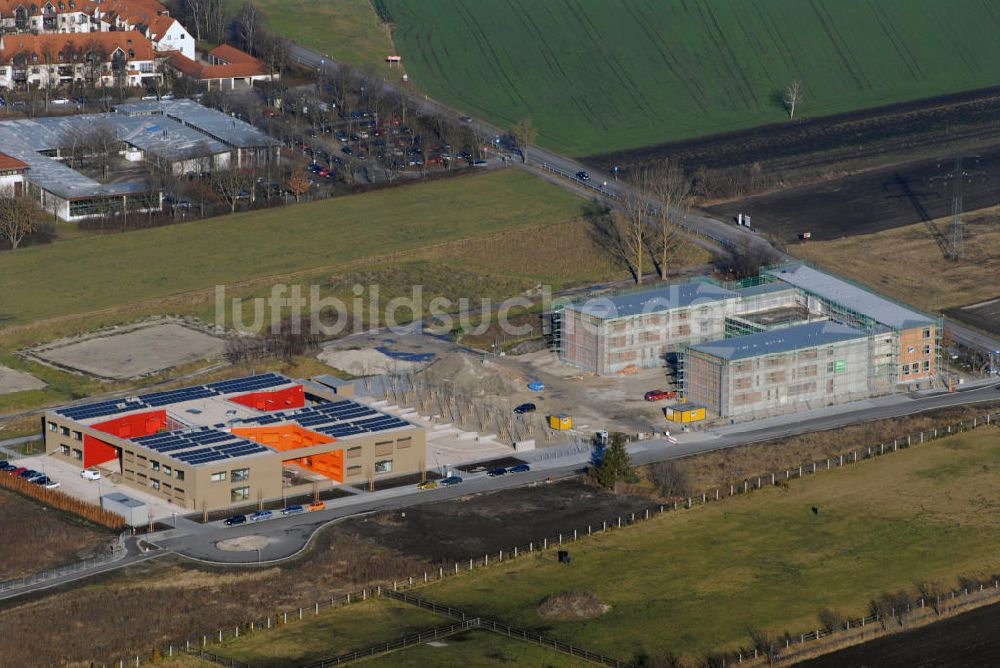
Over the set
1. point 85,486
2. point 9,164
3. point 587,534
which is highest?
point 9,164

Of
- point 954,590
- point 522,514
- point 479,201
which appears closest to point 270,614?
point 522,514

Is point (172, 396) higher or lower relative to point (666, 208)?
lower

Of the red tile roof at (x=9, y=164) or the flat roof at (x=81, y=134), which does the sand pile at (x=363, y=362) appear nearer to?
the flat roof at (x=81, y=134)

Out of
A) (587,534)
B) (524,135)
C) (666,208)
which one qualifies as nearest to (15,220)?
(524,135)

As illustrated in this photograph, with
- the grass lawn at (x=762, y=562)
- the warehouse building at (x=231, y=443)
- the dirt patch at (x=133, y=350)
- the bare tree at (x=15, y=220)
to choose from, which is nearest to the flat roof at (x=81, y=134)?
the bare tree at (x=15, y=220)

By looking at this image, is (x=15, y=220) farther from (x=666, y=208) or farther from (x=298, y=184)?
(x=666, y=208)

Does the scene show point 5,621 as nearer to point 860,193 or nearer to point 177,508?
point 177,508

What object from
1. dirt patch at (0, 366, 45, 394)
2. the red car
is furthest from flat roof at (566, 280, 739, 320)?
dirt patch at (0, 366, 45, 394)

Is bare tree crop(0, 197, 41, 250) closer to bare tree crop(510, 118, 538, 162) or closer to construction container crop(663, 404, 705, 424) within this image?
bare tree crop(510, 118, 538, 162)
